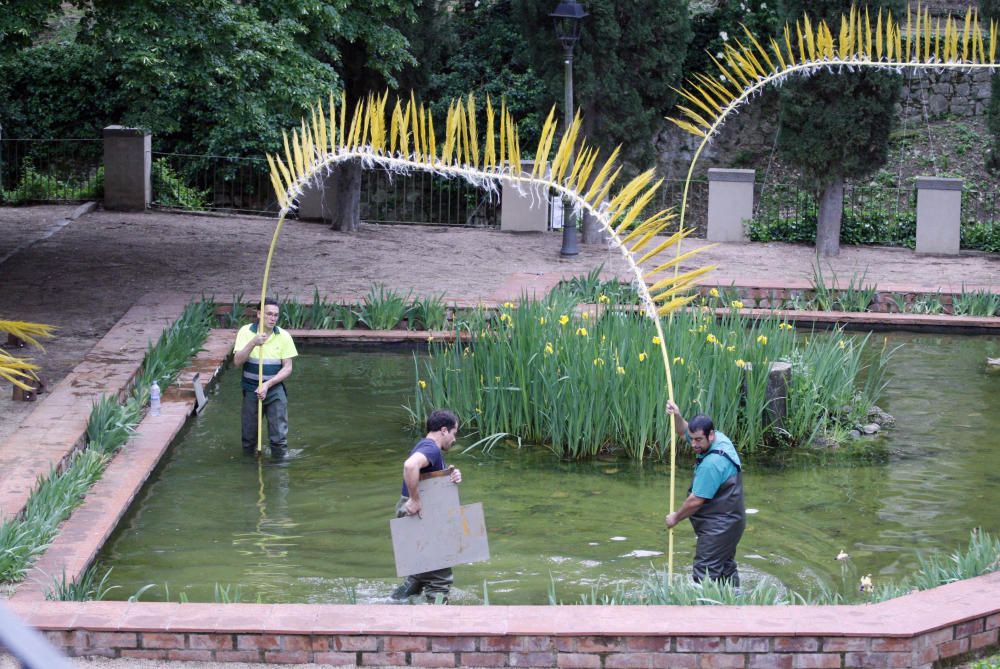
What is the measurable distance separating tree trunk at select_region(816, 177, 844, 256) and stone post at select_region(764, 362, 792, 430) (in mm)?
10359

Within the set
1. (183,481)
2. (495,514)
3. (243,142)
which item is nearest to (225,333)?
(183,481)

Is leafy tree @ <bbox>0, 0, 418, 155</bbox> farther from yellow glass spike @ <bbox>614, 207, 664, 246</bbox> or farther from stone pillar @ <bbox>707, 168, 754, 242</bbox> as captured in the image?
yellow glass spike @ <bbox>614, 207, 664, 246</bbox>

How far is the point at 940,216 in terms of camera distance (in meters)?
21.3

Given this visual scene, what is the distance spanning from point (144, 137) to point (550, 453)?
15723 millimetres

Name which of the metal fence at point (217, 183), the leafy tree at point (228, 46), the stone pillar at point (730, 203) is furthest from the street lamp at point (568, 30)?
the metal fence at point (217, 183)

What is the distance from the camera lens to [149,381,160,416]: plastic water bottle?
11.2 m

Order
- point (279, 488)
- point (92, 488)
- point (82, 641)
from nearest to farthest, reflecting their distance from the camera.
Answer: point (82, 641) < point (92, 488) < point (279, 488)

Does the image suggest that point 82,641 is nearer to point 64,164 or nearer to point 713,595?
point 713,595

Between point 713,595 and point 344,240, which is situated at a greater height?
point 344,240

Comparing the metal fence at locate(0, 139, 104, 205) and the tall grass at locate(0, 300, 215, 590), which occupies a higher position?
the metal fence at locate(0, 139, 104, 205)

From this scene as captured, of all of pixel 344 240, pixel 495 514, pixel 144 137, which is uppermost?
pixel 144 137

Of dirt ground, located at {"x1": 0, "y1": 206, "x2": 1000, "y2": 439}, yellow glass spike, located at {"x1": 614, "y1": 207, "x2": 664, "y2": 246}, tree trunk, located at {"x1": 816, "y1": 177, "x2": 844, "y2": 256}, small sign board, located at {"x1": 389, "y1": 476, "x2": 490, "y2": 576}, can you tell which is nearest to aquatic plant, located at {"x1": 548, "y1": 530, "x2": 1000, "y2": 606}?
small sign board, located at {"x1": 389, "y1": 476, "x2": 490, "y2": 576}

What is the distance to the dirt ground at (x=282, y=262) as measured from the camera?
54.2ft

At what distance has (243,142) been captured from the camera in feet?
87.1
